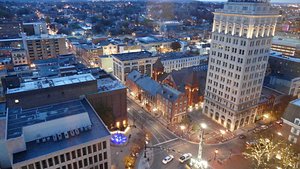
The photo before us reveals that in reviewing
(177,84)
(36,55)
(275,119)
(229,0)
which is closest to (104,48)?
(36,55)

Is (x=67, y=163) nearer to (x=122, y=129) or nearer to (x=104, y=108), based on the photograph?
(x=104, y=108)

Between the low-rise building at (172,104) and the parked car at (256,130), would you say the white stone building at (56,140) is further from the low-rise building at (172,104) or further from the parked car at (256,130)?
the parked car at (256,130)

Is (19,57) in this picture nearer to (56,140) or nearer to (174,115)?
(56,140)

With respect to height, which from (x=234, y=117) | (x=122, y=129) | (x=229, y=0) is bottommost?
(x=122, y=129)

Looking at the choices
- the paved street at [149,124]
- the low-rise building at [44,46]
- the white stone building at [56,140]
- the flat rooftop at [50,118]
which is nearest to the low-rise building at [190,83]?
the paved street at [149,124]

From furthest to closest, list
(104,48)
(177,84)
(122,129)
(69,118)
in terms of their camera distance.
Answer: (104,48) < (177,84) < (122,129) < (69,118)

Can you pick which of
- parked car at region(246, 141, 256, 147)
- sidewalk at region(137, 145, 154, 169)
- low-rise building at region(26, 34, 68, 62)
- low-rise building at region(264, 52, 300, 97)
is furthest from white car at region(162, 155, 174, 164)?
low-rise building at region(26, 34, 68, 62)

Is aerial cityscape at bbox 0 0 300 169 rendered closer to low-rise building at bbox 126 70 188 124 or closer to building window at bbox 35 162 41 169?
building window at bbox 35 162 41 169
